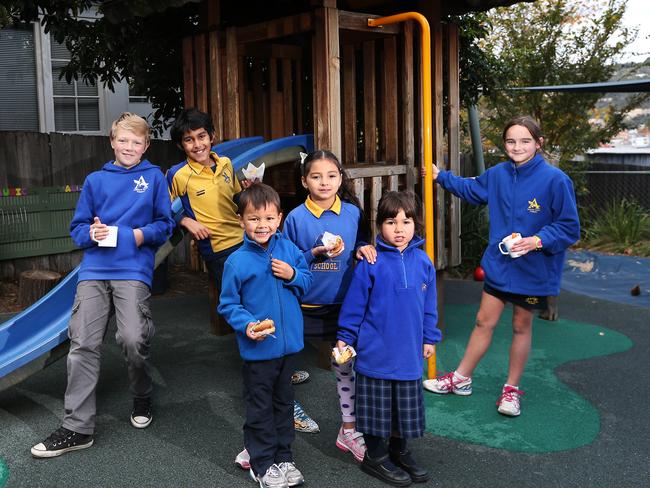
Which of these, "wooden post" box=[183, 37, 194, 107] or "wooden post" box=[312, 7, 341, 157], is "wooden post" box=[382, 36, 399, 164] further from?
"wooden post" box=[183, 37, 194, 107]

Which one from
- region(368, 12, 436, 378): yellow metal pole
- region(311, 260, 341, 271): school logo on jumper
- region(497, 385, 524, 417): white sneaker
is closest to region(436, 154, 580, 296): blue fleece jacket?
region(368, 12, 436, 378): yellow metal pole

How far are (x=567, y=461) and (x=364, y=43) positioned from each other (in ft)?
11.5

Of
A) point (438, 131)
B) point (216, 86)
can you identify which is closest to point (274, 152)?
point (216, 86)

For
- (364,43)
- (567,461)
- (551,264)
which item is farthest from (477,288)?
(567,461)

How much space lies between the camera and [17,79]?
362 inches

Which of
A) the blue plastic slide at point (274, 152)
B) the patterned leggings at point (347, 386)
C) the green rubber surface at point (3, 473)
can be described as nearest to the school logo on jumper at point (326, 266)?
the patterned leggings at point (347, 386)

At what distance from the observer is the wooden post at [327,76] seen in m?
4.55

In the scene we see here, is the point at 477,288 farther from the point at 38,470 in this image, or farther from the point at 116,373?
the point at 38,470

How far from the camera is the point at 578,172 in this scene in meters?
12.0

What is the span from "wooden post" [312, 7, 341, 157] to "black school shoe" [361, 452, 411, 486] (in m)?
2.12

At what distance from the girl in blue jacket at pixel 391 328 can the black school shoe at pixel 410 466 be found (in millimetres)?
49

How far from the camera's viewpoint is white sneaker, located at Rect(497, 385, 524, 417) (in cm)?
399

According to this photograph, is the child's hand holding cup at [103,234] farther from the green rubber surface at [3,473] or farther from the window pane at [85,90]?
the window pane at [85,90]

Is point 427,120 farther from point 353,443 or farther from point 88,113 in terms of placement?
point 88,113
